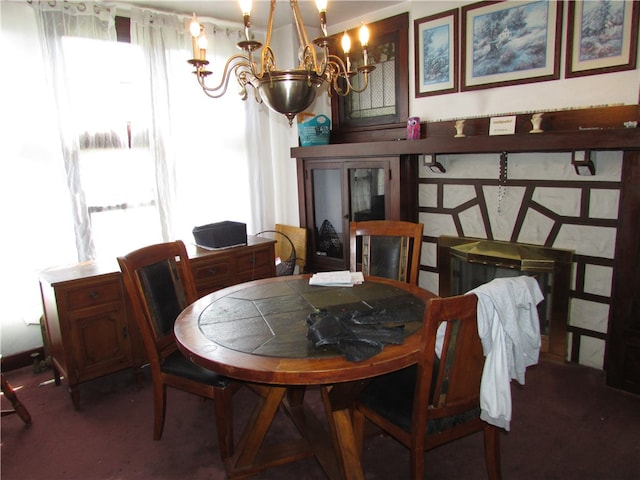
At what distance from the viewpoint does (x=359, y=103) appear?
3789 millimetres

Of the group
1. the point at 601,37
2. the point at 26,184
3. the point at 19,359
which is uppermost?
the point at 601,37

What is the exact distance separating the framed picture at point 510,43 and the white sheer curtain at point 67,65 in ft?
7.72

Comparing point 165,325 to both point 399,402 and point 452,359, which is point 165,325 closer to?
point 399,402

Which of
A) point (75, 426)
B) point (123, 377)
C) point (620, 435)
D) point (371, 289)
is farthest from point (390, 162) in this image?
point (75, 426)

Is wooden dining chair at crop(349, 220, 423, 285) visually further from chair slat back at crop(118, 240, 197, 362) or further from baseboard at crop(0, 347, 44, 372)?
baseboard at crop(0, 347, 44, 372)

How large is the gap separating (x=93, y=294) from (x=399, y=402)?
71.9 inches

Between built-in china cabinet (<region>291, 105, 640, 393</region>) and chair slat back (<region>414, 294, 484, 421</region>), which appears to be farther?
built-in china cabinet (<region>291, 105, 640, 393</region>)

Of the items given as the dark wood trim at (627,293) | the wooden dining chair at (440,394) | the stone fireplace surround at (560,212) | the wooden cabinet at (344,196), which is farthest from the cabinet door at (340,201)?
the wooden dining chair at (440,394)

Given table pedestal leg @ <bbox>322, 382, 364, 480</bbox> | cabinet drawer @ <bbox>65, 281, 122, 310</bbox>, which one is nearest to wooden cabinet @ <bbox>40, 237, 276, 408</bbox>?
cabinet drawer @ <bbox>65, 281, 122, 310</bbox>

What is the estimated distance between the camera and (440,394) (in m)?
1.53

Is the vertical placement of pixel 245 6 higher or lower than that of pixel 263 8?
lower

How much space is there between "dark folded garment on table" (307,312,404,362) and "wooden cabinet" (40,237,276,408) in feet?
4.86

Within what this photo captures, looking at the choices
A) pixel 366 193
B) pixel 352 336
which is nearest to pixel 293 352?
pixel 352 336

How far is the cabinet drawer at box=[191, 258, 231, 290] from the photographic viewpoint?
3010 millimetres
